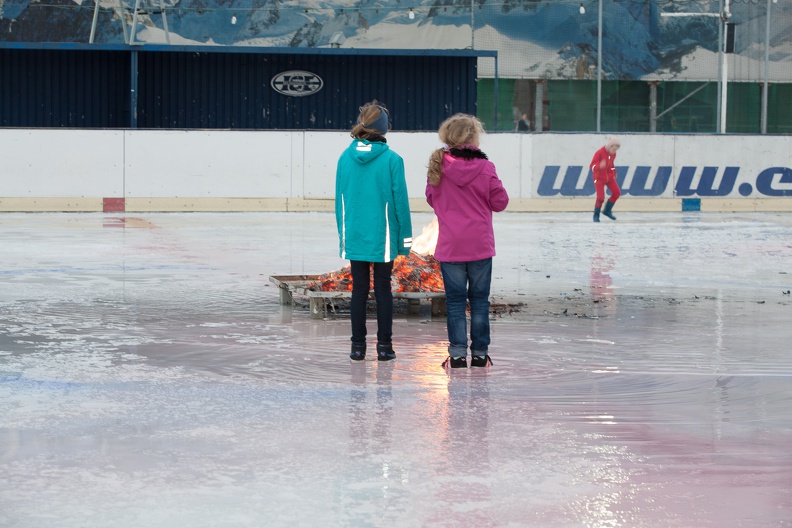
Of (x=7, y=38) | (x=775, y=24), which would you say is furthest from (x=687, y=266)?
(x=7, y=38)

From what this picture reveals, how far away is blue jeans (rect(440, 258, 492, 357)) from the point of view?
23.9 feet

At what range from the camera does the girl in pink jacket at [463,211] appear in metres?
7.20

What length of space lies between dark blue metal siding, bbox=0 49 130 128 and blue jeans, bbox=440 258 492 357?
75.3ft

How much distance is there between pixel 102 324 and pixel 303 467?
14.8 feet

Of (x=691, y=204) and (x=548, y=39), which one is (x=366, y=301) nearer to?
(x=691, y=204)

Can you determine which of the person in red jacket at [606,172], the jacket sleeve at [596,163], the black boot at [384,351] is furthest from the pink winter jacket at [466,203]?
the jacket sleeve at [596,163]

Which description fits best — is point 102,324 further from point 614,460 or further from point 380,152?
point 614,460

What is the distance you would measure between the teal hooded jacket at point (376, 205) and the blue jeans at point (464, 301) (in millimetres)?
328

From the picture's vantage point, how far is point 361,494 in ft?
14.9

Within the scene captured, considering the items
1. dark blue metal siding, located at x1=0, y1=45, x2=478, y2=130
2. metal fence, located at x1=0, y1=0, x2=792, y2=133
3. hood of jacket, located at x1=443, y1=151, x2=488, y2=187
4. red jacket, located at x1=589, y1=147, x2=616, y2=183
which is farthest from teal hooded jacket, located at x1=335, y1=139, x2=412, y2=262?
metal fence, located at x1=0, y1=0, x2=792, y2=133

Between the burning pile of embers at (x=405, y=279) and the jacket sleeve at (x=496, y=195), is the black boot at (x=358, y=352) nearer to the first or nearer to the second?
the jacket sleeve at (x=496, y=195)

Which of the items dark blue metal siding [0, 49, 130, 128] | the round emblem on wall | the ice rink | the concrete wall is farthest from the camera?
the round emblem on wall

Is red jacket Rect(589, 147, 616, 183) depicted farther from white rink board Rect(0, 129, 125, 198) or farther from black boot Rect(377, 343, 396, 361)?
black boot Rect(377, 343, 396, 361)

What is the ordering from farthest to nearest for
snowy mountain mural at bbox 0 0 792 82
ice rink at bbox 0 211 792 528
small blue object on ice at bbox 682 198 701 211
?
snowy mountain mural at bbox 0 0 792 82
small blue object on ice at bbox 682 198 701 211
ice rink at bbox 0 211 792 528
